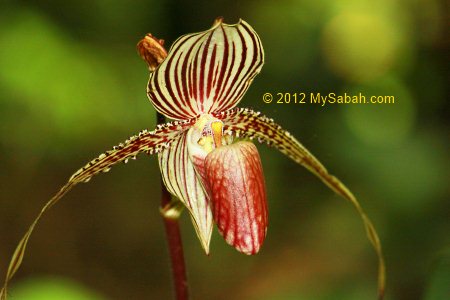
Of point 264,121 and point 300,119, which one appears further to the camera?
point 300,119

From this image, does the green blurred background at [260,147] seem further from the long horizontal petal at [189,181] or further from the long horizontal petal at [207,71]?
the long horizontal petal at [207,71]

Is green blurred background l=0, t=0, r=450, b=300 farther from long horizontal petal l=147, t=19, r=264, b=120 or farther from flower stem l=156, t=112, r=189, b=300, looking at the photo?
long horizontal petal l=147, t=19, r=264, b=120

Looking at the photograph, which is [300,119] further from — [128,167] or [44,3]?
[44,3]

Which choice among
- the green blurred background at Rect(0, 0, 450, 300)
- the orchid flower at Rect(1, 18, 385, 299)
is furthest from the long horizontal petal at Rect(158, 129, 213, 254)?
the green blurred background at Rect(0, 0, 450, 300)

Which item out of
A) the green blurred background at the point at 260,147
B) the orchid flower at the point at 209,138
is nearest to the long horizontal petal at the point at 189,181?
the orchid flower at the point at 209,138

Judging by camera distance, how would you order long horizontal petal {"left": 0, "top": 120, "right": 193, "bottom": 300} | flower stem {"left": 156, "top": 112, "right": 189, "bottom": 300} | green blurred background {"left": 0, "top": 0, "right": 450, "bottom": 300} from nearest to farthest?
A: long horizontal petal {"left": 0, "top": 120, "right": 193, "bottom": 300} < flower stem {"left": 156, "top": 112, "right": 189, "bottom": 300} < green blurred background {"left": 0, "top": 0, "right": 450, "bottom": 300}

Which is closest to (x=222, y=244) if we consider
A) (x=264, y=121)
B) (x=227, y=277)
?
(x=227, y=277)
